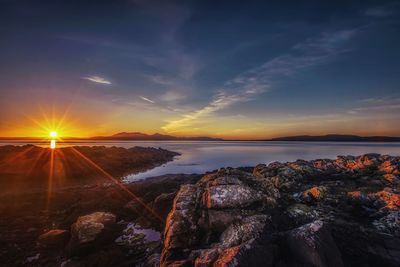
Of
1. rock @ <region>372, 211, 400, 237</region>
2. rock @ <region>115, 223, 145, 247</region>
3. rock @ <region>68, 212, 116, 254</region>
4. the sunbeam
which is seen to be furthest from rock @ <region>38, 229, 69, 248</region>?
rock @ <region>372, 211, 400, 237</region>

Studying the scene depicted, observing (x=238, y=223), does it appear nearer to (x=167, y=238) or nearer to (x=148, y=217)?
(x=167, y=238)

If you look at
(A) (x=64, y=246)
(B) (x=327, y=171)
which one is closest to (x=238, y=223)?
(A) (x=64, y=246)

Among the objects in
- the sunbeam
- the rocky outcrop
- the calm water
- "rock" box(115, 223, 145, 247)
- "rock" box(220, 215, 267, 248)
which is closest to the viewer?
the rocky outcrop

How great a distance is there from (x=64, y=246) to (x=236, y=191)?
26.0ft

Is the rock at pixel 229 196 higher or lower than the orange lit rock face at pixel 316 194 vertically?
higher

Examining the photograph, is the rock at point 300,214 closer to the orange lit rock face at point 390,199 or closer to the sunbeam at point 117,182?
the orange lit rock face at point 390,199

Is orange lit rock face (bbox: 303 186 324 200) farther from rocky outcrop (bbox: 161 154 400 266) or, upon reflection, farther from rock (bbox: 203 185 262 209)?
rock (bbox: 203 185 262 209)

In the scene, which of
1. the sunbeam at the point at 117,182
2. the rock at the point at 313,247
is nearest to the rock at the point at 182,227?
the rock at the point at 313,247

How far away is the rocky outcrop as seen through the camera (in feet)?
17.5

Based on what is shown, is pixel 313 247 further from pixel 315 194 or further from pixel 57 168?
pixel 57 168

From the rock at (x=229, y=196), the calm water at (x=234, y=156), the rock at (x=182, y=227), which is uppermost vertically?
the rock at (x=229, y=196)

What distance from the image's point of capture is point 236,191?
8.91m

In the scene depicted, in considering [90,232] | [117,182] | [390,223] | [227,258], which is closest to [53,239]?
[90,232]

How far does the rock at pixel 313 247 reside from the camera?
5.14 m
